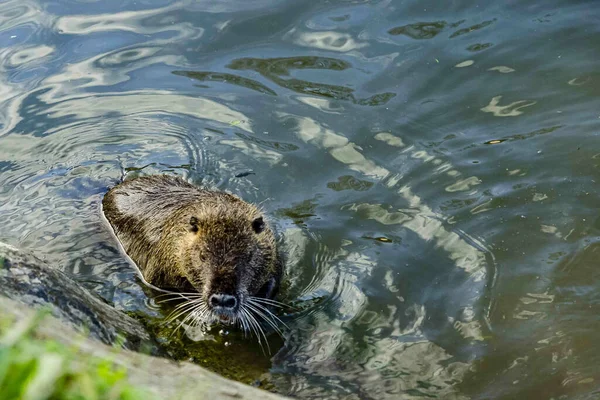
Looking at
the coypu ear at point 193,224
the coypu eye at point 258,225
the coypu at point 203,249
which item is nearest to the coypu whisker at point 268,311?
the coypu at point 203,249

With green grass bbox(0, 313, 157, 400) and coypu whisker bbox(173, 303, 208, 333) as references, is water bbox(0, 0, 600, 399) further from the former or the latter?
green grass bbox(0, 313, 157, 400)

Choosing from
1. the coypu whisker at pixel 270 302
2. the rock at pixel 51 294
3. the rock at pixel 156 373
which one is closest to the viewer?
the rock at pixel 156 373

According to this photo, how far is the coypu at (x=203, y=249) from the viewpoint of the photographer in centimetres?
532

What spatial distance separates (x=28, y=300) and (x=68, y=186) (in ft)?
13.2

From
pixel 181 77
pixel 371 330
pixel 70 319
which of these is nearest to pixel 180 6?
pixel 181 77

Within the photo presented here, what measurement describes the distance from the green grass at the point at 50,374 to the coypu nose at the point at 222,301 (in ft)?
9.02

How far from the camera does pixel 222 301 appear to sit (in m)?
5.15

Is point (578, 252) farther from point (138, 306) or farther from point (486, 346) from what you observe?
point (138, 306)

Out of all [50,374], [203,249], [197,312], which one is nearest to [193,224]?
[203,249]

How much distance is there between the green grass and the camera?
202 cm

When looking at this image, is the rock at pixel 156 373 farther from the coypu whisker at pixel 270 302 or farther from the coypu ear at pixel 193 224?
the coypu ear at pixel 193 224

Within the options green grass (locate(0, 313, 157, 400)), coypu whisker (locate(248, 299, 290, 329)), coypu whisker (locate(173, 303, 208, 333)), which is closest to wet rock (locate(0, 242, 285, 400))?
green grass (locate(0, 313, 157, 400))

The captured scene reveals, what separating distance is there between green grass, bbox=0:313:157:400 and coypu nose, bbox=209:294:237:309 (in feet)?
9.02

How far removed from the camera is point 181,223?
19.9 ft
